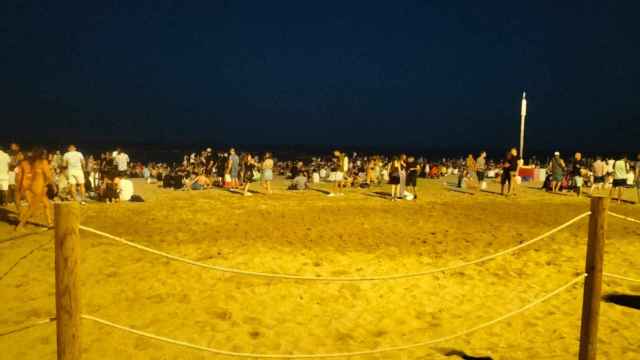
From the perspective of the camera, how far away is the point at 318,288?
6.64 metres

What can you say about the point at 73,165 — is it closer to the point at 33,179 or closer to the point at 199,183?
the point at 33,179

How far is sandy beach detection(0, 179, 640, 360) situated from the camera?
5008 millimetres

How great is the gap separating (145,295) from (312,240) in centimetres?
390

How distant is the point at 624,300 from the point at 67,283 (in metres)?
6.94

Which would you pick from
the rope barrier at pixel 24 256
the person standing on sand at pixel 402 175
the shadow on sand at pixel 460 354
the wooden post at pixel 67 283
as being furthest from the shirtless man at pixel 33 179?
the person standing on sand at pixel 402 175

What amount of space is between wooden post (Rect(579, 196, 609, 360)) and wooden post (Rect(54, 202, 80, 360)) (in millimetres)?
4370

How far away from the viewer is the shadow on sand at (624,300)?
6110mm

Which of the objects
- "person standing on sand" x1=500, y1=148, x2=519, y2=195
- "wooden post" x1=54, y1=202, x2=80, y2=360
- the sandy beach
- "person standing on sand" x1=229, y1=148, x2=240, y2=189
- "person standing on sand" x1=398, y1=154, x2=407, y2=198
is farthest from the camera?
"person standing on sand" x1=229, y1=148, x2=240, y2=189

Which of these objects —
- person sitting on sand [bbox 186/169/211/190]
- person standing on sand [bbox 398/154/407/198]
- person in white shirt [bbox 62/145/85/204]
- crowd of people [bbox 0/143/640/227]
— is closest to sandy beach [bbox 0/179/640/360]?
person in white shirt [bbox 62/145/85/204]

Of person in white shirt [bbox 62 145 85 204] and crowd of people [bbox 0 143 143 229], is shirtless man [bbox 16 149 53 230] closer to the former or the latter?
crowd of people [bbox 0 143 143 229]

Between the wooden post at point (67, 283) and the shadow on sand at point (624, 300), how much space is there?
666 cm

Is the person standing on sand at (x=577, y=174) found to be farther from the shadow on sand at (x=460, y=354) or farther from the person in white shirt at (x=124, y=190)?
the person in white shirt at (x=124, y=190)

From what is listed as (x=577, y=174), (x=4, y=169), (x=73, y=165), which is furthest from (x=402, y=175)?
(x=4, y=169)

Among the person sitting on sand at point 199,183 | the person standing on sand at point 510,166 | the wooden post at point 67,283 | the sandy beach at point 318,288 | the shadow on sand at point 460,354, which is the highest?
the person standing on sand at point 510,166
